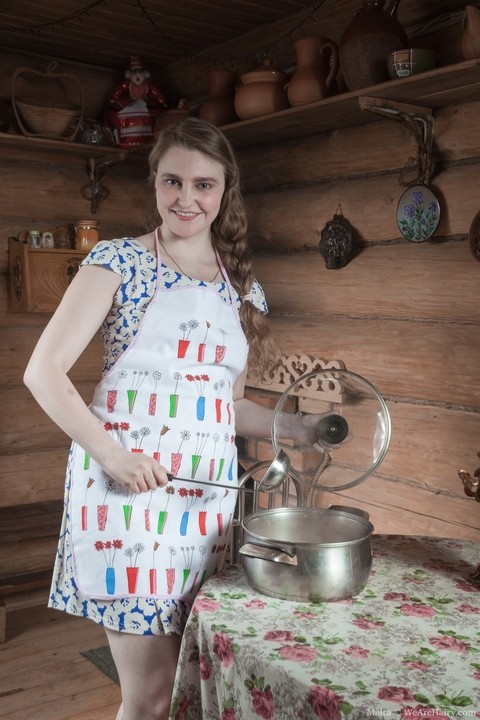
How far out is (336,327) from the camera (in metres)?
2.80

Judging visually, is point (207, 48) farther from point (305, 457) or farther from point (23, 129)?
point (305, 457)

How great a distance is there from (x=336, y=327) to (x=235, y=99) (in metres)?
0.87

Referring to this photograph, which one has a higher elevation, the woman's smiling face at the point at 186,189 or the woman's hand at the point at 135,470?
the woman's smiling face at the point at 186,189

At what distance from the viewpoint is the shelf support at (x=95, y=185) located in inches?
137

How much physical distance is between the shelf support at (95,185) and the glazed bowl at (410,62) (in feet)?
5.19

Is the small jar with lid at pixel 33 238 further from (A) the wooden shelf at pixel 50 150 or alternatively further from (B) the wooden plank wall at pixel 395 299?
(B) the wooden plank wall at pixel 395 299

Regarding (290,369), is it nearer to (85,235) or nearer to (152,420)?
(85,235)

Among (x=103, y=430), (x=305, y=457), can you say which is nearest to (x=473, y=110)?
(x=305, y=457)

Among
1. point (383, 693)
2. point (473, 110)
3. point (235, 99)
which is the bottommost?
point (383, 693)

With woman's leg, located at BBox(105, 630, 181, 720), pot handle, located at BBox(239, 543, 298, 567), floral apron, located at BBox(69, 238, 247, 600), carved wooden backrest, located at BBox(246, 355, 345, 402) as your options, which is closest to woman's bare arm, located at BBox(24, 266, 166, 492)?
floral apron, located at BBox(69, 238, 247, 600)

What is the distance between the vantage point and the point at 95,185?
351 cm

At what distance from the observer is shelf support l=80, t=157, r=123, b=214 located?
137 inches

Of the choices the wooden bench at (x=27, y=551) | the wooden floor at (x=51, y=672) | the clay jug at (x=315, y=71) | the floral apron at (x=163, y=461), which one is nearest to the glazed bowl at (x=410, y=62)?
the clay jug at (x=315, y=71)

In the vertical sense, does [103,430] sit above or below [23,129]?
below
